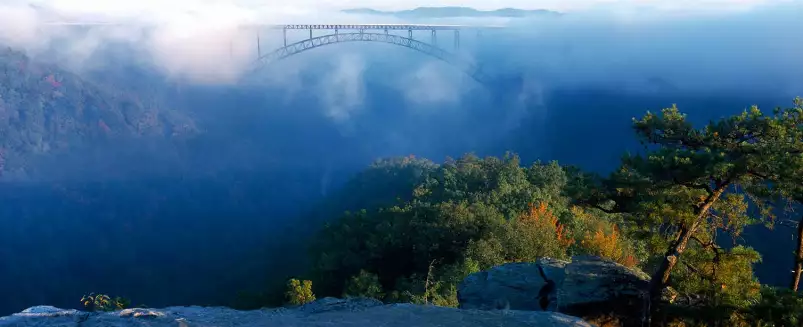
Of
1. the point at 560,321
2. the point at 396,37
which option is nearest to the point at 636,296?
the point at 560,321

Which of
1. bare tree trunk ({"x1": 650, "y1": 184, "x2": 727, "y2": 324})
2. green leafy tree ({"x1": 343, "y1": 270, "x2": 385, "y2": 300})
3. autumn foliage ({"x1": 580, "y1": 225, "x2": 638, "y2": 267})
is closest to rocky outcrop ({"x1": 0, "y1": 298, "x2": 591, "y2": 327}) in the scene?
bare tree trunk ({"x1": 650, "y1": 184, "x2": 727, "y2": 324})

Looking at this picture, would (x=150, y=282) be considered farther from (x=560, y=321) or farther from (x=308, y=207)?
(x=560, y=321)

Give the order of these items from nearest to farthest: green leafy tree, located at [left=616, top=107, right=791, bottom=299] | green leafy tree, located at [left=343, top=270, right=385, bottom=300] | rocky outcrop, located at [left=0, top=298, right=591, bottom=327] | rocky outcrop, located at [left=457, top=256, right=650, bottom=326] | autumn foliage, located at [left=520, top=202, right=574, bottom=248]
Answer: rocky outcrop, located at [left=0, top=298, right=591, bottom=327] < green leafy tree, located at [left=616, top=107, right=791, bottom=299] < rocky outcrop, located at [left=457, top=256, right=650, bottom=326] < autumn foliage, located at [left=520, top=202, right=574, bottom=248] < green leafy tree, located at [left=343, top=270, right=385, bottom=300]

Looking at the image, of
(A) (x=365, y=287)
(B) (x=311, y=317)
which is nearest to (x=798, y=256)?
(B) (x=311, y=317)

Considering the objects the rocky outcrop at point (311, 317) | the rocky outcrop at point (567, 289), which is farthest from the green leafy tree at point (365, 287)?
the rocky outcrop at point (311, 317)

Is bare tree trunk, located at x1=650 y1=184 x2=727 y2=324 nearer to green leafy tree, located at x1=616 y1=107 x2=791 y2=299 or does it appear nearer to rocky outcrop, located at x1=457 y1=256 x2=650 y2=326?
green leafy tree, located at x1=616 y1=107 x2=791 y2=299
